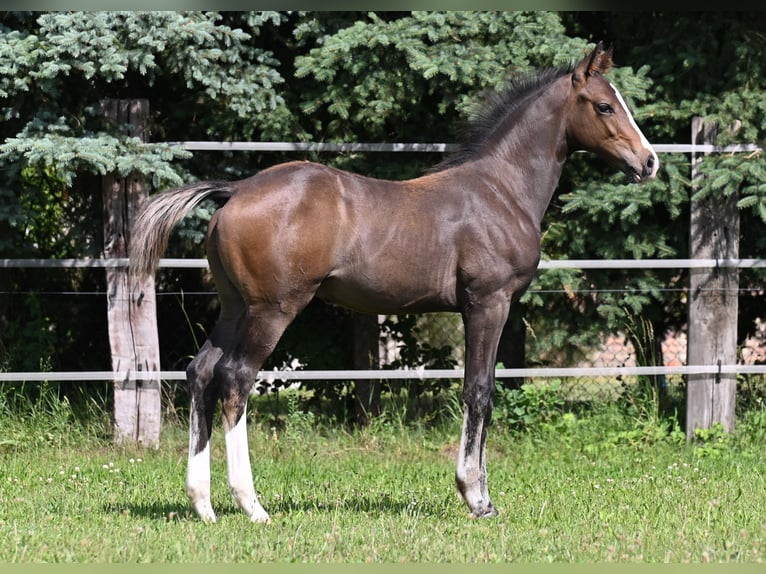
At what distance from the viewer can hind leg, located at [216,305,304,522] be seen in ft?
17.7

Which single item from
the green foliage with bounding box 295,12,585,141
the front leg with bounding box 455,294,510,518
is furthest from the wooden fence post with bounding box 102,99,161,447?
the front leg with bounding box 455,294,510,518

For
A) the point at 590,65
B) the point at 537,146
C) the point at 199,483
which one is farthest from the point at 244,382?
the point at 590,65

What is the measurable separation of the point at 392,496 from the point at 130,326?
2.72m

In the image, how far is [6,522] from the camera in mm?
5344

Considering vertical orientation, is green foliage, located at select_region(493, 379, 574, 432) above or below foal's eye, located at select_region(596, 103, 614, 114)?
below

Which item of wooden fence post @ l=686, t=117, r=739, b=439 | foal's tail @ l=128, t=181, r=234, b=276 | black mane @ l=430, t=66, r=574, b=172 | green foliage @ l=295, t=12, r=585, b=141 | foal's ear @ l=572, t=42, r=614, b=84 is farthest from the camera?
wooden fence post @ l=686, t=117, r=739, b=439

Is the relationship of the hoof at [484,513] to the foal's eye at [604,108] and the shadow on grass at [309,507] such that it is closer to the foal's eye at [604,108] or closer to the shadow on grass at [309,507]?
the shadow on grass at [309,507]

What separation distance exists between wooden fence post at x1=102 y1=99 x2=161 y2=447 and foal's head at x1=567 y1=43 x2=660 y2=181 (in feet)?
11.5

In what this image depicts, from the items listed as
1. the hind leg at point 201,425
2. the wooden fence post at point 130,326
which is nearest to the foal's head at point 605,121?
the hind leg at point 201,425

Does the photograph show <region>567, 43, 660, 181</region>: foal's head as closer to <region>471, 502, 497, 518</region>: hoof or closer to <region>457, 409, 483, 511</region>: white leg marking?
<region>457, 409, 483, 511</region>: white leg marking

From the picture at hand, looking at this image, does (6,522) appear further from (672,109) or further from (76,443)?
(672,109)

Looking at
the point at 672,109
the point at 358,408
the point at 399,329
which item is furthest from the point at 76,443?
the point at 672,109

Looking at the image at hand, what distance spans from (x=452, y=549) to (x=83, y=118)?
4.80 m

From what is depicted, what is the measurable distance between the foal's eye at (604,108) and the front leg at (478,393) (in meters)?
1.32
